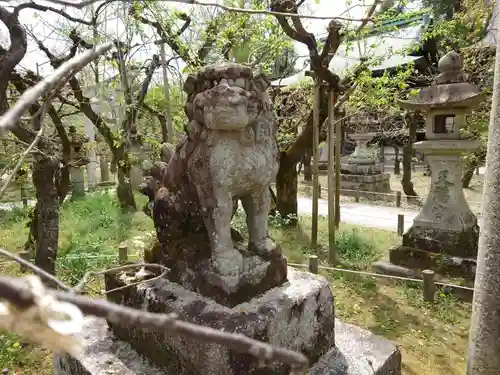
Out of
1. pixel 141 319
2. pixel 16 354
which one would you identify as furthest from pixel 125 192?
pixel 141 319

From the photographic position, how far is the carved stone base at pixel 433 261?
4223 millimetres

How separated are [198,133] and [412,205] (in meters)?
8.63

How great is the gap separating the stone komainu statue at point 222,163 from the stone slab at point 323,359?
71 cm

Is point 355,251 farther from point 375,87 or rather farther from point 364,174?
point 364,174

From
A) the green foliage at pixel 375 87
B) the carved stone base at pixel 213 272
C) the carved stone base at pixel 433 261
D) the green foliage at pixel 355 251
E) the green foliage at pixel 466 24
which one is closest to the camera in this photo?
the carved stone base at pixel 213 272

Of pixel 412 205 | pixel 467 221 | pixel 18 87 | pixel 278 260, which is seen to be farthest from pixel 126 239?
pixel 412 205

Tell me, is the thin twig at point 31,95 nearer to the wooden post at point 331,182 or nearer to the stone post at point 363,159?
the wooden post at point 331,182

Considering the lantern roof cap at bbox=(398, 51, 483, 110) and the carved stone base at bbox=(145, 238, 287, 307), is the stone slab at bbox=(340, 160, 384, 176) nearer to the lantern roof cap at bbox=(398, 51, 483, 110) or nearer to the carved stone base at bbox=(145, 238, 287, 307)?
the lantern roof cap at bbox=(398, 51, 483, 110)

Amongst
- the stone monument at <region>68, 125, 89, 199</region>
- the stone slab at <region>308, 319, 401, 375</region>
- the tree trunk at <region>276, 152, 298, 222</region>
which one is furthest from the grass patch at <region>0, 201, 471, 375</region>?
the stone monument at <region>68, 125, 89, 199</region>

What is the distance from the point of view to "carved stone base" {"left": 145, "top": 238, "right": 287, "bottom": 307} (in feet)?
6.49

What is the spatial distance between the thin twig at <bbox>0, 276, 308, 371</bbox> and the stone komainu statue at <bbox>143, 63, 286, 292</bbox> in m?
1.52

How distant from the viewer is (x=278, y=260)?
2199mm

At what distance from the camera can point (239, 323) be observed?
5.95 feet

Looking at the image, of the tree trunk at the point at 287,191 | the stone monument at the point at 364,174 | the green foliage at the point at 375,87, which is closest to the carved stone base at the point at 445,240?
the green foliage at the point at 375,87
